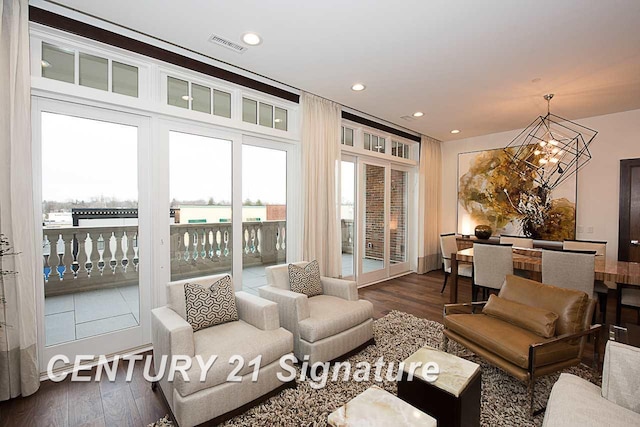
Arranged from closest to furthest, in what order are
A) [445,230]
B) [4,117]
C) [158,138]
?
[4,117], [158,138], [445,230]

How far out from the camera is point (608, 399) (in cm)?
155

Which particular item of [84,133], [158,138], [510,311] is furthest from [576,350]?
[84,133]

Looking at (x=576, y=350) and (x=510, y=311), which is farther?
(x=510, y=311)

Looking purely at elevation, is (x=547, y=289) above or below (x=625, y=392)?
above

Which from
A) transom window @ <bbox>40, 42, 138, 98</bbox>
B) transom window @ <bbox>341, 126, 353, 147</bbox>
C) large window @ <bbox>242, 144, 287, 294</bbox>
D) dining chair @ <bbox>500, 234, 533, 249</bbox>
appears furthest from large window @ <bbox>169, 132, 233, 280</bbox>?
dining chair @ <bbox>500, 234, 533, 249</bbox>

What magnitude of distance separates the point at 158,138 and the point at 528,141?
6036 millimetres

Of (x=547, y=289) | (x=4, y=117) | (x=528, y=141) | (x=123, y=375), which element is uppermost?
(x=528, y=141)

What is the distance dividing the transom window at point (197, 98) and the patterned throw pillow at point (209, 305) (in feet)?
6.08

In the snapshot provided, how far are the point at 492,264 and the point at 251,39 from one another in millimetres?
3632

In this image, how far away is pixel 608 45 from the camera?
9.05 ft

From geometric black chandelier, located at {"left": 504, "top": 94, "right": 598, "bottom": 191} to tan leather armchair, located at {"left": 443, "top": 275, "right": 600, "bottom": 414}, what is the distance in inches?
124

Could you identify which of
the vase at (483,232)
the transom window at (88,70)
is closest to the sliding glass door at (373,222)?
the vase at (483,232)

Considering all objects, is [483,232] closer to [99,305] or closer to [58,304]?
[99,305]

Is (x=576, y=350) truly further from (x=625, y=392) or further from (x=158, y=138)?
(x=158, y=138)
